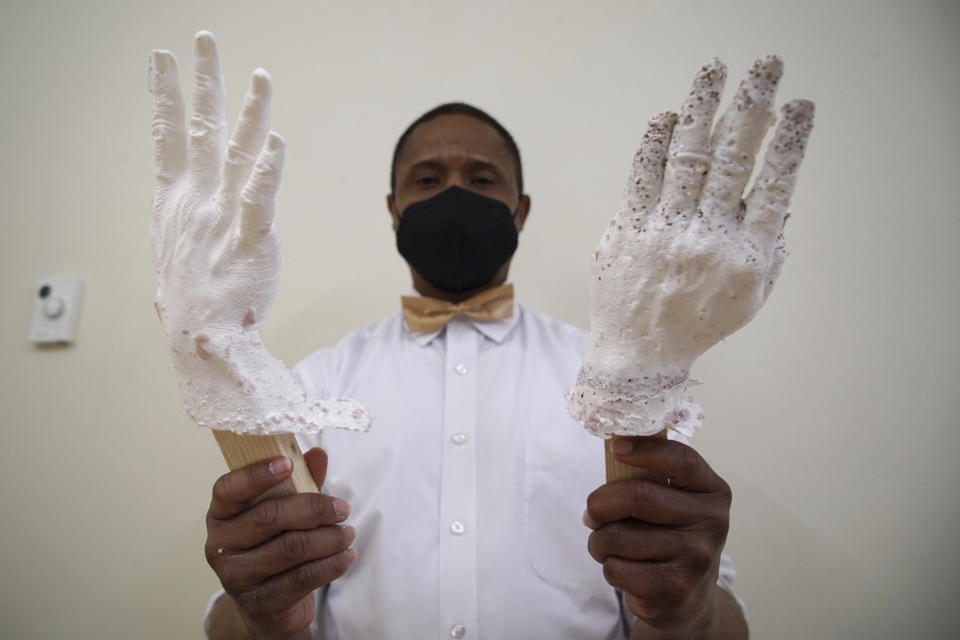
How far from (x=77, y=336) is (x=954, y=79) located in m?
1.73

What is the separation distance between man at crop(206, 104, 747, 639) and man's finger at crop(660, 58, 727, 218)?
20 centimetres

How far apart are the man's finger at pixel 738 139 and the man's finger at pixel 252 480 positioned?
0.41 metres

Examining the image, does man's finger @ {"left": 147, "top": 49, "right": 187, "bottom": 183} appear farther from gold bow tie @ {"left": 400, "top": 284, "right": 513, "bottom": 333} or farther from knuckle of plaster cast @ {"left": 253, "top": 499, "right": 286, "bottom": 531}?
gold bow tie @ {"left": 400, "top": 284, "right": 513, "bottom": 333}

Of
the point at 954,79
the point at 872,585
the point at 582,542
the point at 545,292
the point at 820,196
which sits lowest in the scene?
the point at 872,585

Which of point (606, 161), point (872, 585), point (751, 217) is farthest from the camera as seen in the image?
point (606, 161)

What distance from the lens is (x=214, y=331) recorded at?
41 cm

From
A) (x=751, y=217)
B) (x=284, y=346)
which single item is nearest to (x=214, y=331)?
(x=751, y=217)

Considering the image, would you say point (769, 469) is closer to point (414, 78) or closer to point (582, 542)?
point (582, 542)

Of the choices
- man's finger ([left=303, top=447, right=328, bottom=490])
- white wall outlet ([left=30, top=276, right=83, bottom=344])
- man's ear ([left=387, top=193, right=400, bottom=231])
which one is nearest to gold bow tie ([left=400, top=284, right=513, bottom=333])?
man's ear ([left=387, top=193, right=400, bottom=231])

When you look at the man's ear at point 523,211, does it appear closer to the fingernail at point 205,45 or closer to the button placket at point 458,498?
the button placket at point 458,498

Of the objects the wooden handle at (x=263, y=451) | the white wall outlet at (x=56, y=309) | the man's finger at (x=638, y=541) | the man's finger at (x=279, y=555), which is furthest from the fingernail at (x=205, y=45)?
the white wall outlet at (x=56, y=309)

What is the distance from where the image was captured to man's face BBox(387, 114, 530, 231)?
32.2 inches

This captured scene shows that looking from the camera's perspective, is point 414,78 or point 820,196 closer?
point 820,196

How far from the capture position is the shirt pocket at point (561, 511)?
0.61 metres
